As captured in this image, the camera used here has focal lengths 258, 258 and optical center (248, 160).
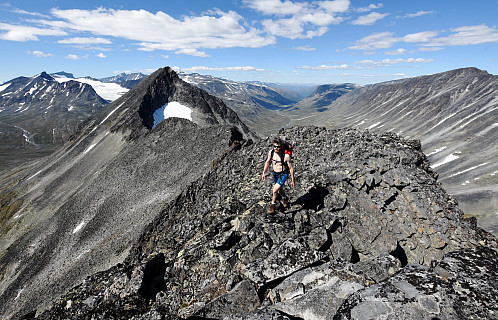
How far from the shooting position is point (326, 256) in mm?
9977

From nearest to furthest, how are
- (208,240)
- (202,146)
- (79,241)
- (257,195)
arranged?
(208,240) → (257,195) → (79,241) → (202,146)

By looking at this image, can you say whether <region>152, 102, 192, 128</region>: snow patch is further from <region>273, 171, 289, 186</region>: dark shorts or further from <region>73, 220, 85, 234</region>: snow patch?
<region>273, 171, 289, 186</region>: dark shorts

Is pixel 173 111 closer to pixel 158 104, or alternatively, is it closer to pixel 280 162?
pixel 158 104

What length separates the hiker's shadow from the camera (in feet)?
53.1

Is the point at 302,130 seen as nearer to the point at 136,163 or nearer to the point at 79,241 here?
the point at 79,241

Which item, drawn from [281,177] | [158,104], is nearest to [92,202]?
[281,177]

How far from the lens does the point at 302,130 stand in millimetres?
29156

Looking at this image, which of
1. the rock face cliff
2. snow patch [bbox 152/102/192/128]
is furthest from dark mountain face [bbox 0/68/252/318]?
snow patch [bbox 152/102/192/128]

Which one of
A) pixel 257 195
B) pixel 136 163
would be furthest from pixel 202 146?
pixel 257 195

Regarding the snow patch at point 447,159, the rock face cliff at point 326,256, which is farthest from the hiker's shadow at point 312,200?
the snow patch at point 447,159

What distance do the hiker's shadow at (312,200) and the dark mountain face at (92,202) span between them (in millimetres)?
17549

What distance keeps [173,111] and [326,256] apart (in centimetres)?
11225

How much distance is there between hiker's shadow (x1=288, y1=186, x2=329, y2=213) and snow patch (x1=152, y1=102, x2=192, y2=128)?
318ft

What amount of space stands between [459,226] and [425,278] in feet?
41.2
